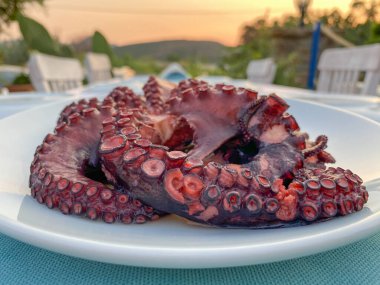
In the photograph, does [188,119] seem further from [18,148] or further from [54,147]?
[18,148]

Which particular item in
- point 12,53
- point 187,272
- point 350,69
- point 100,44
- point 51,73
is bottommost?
point 12,53

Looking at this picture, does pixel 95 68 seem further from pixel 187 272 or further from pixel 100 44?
pixel 100 44

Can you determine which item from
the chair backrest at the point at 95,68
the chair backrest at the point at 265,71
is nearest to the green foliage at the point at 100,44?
the chair backrest at the point at 95,68

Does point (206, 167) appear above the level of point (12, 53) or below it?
above

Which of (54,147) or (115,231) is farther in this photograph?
(54,147)

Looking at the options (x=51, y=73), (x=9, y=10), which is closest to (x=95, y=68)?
(x=51, y=73)

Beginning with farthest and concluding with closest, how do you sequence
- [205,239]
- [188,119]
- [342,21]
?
[342,21] → [188,119] → [205,239]

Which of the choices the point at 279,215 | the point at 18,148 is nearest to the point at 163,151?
the point at 279,215
